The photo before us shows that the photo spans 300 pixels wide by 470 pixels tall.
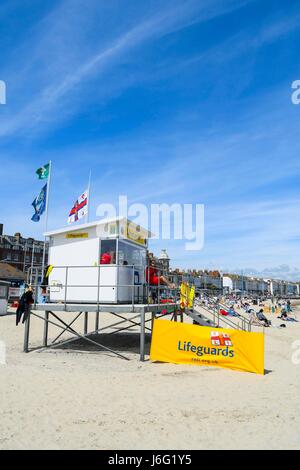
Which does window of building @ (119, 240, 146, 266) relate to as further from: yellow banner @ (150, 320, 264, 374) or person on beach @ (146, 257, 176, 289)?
yellow banner @ (150, 320, 264, 374)

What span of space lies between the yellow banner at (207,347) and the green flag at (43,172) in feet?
27.2

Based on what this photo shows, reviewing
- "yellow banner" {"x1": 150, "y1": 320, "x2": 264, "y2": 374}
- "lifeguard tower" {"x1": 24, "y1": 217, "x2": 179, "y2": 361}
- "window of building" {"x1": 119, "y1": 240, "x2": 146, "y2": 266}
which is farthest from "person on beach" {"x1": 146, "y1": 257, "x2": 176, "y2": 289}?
"yellow banner" {"x1": 150, "y1": 320, "x2": 264, "y2": 374}

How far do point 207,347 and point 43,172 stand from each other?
1021 cm

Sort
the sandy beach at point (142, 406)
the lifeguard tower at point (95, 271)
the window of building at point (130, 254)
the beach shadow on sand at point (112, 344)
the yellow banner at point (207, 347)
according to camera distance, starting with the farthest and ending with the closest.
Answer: the beach shadow on sand at point (112, 344) → the window of building at point (130, 254) → the lifeguard tower at point (95, 271) → the yellow banner at point (207, 347) → the sandy beach at point (142, 406)

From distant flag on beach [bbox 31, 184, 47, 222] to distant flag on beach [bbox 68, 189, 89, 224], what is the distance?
4.18ft

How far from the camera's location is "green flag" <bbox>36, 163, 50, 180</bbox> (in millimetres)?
16578

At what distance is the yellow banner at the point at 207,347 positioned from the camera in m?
11.7

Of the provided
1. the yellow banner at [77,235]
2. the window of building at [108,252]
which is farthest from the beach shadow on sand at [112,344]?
the yellow banner at [77,235]

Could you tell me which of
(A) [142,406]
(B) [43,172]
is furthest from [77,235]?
(A) [142,406]

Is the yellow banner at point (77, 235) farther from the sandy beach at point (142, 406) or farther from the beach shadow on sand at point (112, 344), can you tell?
the sandy beach at point (142, 406)

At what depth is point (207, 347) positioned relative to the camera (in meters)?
12.2

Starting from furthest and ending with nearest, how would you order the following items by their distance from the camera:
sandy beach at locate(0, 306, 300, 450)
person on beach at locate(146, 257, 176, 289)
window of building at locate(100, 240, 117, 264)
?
person on beach at locate(146, 257, 176, 289), window of building at locate(100, 240, 117, 264), sandy beach at locate(0, 306, 300, 450)

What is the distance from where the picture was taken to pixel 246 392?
30.6 ft
